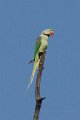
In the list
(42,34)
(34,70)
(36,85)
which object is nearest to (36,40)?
(42,34)

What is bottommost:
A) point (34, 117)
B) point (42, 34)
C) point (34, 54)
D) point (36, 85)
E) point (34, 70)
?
point (34, 117)

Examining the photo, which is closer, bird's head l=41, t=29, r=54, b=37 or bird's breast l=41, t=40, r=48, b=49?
bird's breast l=41, t=40, r=48, b=49

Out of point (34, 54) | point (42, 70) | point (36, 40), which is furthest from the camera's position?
point (36, 40)

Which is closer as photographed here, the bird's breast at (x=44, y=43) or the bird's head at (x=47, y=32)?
the bird's breast at (x=44, y=43)

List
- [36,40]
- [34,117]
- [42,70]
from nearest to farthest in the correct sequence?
[34,117]
[42,70]
[36,40]

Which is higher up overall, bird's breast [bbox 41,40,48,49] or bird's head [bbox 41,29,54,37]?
bird's head [bbox 41,29,54,37]

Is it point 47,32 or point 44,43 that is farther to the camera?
point 47,32

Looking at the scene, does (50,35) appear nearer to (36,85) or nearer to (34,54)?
(34,54)

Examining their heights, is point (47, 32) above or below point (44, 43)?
above

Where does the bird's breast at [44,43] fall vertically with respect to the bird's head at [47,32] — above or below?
below

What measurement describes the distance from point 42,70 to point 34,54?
54.3 inches

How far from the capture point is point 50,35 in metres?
12.4

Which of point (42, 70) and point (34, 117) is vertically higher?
point (42, 70)

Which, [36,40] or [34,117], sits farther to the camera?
[36,40]
